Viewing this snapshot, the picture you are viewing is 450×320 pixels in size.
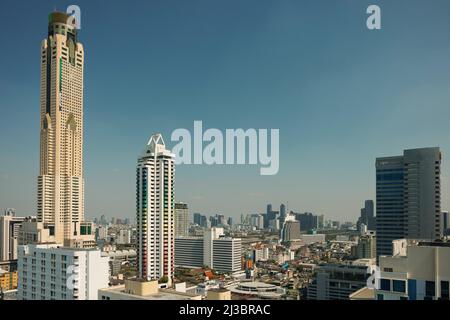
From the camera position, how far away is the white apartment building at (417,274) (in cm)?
295

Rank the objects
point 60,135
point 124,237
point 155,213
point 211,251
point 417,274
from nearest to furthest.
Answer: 1. point 417,274
2. point 155,213
3. point 60,135
4. point 211,251
5. point 124,237

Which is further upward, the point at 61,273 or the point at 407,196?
the point at 407,196

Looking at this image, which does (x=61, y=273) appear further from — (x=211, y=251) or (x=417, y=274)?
(x=211, y=251)

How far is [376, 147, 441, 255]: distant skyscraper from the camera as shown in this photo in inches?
436

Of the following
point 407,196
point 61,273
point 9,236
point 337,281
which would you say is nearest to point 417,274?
point 61,273

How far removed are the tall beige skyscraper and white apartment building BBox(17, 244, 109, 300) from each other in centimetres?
508

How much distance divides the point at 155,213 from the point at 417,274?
21.1ft

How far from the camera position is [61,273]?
14.9ft

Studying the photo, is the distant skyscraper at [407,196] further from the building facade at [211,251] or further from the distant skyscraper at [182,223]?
the distant skyscraper at [182,223]

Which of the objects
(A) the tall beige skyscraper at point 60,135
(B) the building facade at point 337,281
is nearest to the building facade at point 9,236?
(A) the tall beige skyscraper at point 60,135

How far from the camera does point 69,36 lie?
399 inches

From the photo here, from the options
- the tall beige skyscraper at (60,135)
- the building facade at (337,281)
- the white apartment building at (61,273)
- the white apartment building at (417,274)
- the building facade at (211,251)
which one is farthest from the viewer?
the building facade at (211,251)

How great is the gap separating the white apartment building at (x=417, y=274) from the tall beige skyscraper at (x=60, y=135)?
27.2 feet
